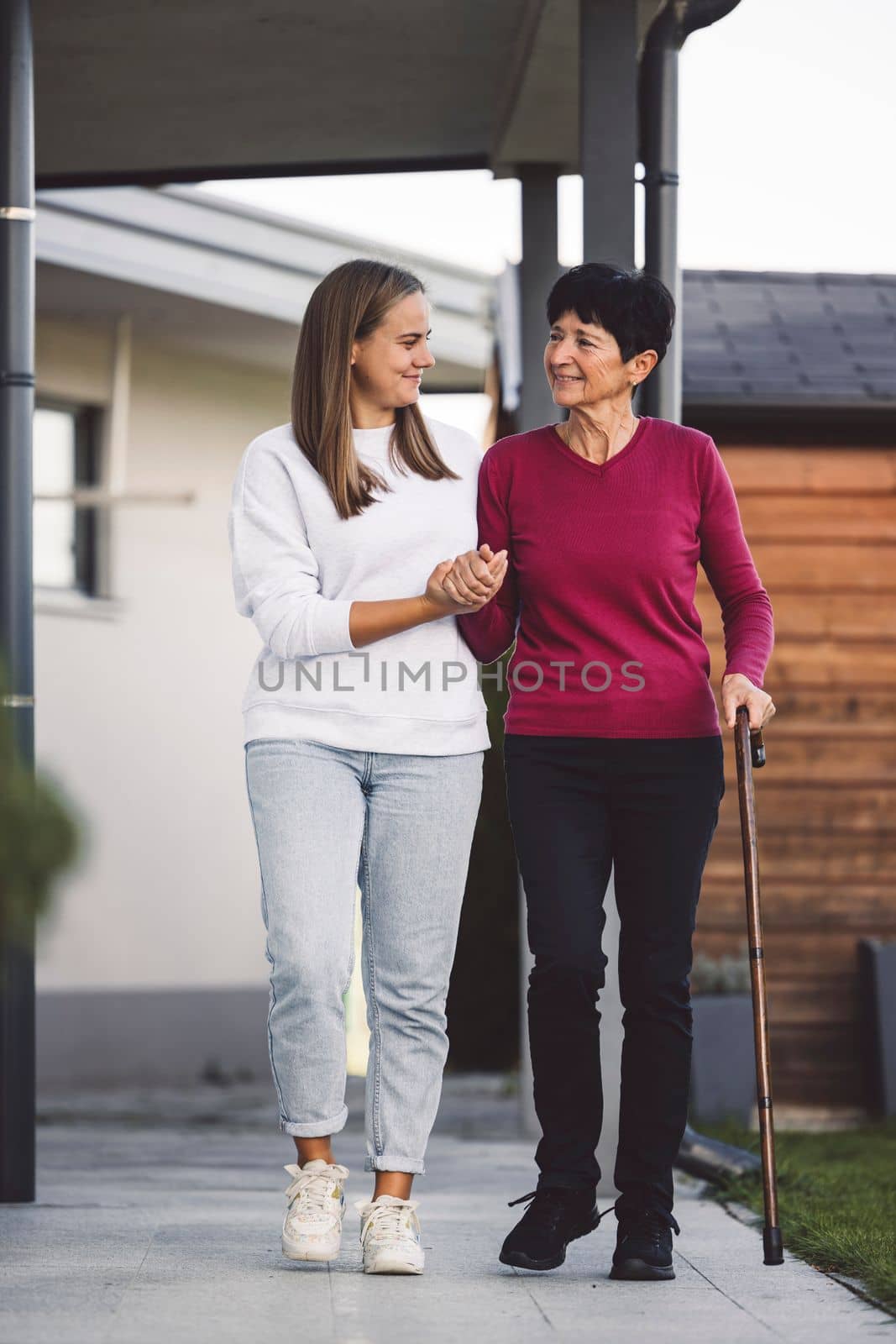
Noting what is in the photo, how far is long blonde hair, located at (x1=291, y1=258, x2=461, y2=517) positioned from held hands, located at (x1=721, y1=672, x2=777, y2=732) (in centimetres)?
56

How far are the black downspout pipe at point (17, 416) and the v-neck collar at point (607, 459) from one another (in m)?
1.36

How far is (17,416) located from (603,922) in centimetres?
181

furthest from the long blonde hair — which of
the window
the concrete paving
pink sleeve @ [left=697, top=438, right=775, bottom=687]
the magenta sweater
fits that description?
the window

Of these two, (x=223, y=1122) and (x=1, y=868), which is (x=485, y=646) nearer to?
(x=1, y=868)

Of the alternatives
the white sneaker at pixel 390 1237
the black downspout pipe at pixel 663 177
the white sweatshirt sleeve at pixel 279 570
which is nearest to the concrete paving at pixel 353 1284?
the white sneaker at pixel 390 1237

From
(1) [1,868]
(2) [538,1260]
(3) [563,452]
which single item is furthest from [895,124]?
(1) [1,868]

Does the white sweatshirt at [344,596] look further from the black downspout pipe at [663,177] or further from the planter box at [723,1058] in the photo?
the planter box at [723,1058]

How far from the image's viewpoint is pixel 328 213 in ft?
28.7

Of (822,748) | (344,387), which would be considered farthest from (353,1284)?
(822,748)

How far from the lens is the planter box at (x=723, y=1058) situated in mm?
6426

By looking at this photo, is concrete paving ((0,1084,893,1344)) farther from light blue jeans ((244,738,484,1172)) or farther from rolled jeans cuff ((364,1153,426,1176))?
light blue jeans ((244,738,484,1172))

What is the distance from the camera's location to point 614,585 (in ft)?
8.95

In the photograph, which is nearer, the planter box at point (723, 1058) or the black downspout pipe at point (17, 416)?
the black downspout pipe at point (17, 416)

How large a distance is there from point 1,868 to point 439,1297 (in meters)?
1.47
